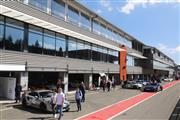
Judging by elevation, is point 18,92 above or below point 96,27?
below

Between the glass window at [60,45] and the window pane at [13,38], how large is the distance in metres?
6.92

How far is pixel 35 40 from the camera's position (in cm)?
2688

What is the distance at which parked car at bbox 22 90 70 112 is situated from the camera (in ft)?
63.1

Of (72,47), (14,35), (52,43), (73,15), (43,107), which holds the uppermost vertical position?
(73,15)

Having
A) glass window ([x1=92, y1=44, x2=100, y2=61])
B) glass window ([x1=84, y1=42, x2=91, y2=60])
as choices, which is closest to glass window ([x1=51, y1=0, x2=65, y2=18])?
glass window ([x1=84, y1=42, x2=91, y2=60])

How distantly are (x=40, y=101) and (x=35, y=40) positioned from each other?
8473mm

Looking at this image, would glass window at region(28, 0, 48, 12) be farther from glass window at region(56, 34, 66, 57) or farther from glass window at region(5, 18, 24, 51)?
glass window at region(56, 34, 66, 57)

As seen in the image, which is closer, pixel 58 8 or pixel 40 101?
pixel 40 101

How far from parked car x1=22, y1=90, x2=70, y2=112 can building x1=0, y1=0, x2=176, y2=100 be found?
3049mm

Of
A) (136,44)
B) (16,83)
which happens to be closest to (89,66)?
(16,83)

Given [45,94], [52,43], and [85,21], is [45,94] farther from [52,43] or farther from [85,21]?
[85,21]

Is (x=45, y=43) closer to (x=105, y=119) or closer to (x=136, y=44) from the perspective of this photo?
(x=105, y=119)

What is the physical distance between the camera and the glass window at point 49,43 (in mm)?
28706

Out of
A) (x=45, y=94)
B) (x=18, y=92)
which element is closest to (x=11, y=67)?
(x=18, y=92)
